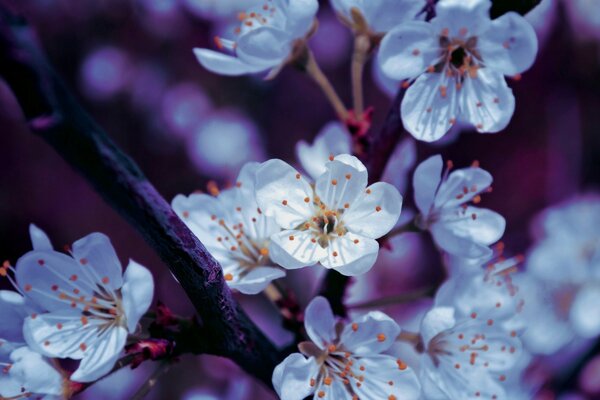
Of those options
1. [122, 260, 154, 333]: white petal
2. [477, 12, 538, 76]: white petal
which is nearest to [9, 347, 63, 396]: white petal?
[122, 260, 154, 333]: white petal

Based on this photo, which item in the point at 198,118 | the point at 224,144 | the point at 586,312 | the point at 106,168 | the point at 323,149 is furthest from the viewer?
the point at 198,118

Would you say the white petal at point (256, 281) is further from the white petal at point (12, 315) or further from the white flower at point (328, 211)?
the white petal at point (12, 315)

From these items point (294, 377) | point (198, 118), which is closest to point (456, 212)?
point (294, 377)

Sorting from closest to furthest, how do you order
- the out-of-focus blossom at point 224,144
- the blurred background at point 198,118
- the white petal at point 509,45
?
the white petal at point 509,45 < the blurred background at point 198,118 < the out-of-focus blossom at point 224,144

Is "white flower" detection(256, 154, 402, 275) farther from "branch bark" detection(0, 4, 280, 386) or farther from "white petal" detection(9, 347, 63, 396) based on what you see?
"white petal" detection(9, 347, 63, 396)

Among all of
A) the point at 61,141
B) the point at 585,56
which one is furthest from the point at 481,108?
A: the point at 585,56

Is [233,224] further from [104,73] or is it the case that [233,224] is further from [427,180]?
[104,73]

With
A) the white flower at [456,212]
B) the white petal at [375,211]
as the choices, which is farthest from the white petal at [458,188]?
the white petal at [375,211]
